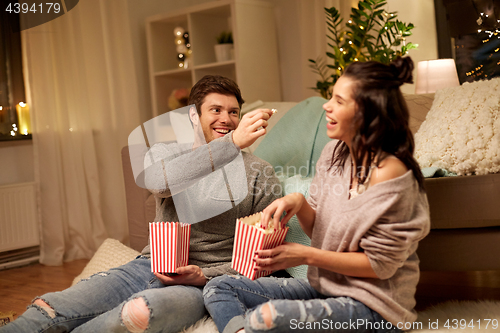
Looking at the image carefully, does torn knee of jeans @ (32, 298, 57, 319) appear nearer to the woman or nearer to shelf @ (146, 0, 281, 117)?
the woman

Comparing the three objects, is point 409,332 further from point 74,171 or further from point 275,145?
point 74,171

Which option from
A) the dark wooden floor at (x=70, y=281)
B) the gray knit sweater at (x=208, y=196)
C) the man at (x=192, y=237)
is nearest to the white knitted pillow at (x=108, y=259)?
the dark wooden floor at (x=70, y=281)

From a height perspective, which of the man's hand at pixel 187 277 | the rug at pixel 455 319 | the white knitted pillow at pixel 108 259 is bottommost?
the rug at pixel 455 319

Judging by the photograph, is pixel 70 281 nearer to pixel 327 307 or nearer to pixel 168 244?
pixel 168 244

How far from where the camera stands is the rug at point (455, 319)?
114 cm

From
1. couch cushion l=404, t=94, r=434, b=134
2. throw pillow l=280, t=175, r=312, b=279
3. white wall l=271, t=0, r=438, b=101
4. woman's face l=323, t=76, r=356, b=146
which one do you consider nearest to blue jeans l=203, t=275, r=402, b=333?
throw pillow l=280, t=175, r=312, b=279

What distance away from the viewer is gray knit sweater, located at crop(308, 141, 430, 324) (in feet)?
3.00

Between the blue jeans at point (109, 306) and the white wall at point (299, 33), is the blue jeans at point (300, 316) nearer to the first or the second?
the blue jeans at point (109, 306)

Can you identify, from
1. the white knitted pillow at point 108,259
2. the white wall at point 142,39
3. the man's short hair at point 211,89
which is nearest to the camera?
the man's short hair at point 211,89

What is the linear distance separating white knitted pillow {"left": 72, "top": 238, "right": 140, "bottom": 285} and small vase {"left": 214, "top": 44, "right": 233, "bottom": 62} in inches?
55.9

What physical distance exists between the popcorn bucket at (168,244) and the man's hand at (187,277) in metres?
0.03

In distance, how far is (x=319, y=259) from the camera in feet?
3.06

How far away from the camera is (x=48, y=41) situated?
2.60 metres

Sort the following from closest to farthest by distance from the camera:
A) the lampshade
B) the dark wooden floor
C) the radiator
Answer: the dark wooden floor → the lampshade → the radiator
